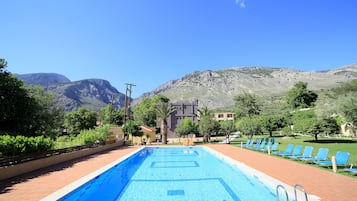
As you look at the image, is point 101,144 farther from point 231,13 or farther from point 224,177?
point 231,13

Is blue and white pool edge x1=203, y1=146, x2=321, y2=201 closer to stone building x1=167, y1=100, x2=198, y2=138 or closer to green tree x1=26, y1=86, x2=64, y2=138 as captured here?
green tree x1=26, y1=86, x2=64, y2=138

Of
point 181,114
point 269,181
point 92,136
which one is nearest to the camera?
point 269,181

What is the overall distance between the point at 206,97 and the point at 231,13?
13942 centimetres

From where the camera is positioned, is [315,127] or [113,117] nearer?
[315,127]

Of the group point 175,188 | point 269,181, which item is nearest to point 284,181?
point 269,181

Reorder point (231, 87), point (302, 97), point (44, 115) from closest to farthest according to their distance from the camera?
point (44, 115)
point (302, 97)
point (231, 87)

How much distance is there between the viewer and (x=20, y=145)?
1095 centimetres

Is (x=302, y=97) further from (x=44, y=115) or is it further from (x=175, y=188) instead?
(x=175, y=188)

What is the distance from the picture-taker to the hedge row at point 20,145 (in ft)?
33.5

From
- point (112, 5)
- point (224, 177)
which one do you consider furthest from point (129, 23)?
point (224, 177)

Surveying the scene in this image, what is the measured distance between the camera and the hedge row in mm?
10220

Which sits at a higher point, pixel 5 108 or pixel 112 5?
pixel 112 5

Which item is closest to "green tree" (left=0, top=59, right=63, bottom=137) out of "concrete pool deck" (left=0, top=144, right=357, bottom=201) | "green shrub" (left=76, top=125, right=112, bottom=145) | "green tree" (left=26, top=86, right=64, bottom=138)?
"green tree" (left=26, top=86, right=64, bottom=138)

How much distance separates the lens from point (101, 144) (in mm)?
23938
